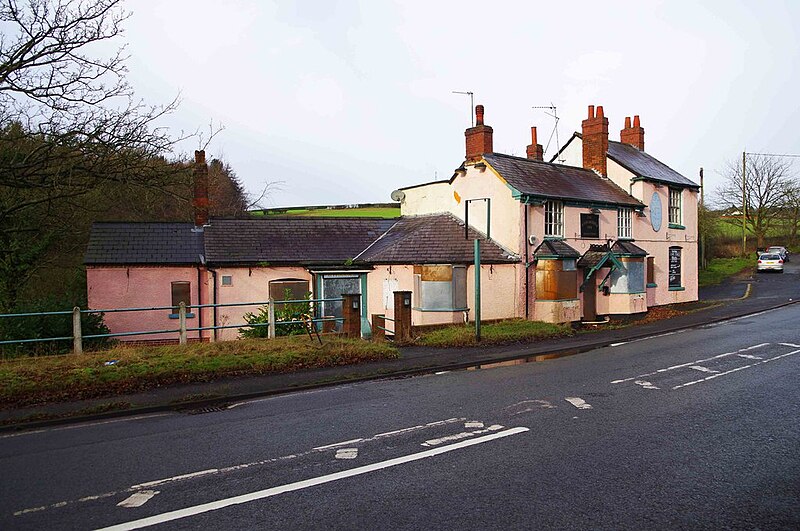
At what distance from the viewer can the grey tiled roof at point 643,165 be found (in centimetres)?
2578

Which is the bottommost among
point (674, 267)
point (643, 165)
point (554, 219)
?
point (674, 267)

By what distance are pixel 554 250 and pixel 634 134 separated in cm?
1415

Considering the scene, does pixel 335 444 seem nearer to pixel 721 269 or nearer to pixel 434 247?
pixel 434 247

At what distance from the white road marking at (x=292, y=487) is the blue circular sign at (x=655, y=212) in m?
21.6

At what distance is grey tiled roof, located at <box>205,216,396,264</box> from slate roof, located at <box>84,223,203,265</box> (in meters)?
0.85

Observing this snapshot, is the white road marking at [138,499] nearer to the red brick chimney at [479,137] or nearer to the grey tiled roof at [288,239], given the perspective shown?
the grey tiled roof at [288,239]

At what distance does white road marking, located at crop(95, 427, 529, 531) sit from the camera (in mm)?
4746

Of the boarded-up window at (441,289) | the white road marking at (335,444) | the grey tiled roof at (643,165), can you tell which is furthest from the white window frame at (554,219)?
the white road marking at (335,444)

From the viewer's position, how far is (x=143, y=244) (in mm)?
22359

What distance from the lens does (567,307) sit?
67.4 feet

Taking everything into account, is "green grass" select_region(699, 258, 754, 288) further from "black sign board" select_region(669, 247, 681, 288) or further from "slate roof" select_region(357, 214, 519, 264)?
"slate roof" select_region(357, 214, 519, 264)

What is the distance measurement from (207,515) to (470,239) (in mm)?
17636

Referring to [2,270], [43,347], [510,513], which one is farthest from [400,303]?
[2,270]

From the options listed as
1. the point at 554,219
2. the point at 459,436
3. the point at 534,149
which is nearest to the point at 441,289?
the point at 554,219
